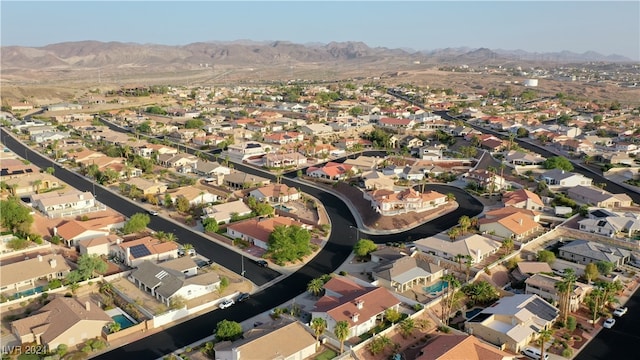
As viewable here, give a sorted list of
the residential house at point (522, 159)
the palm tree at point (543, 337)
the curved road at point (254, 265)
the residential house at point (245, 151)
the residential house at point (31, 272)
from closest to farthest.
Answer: the palm tree at point (543, 337) < the curved road at point (254, 265) < the residential house at point (31, 272) < the residential house at point (522, 159) < the residential house at point (245, 151)

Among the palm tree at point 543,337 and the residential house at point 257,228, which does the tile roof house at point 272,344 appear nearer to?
the palm tree at point 543,337

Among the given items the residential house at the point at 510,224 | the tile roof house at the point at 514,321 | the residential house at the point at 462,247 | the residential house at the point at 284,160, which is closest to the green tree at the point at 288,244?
the residential house at the point at 462,247

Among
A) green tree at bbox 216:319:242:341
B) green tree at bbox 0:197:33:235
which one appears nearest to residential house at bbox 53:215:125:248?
green tree at bbox 0:197:33:235

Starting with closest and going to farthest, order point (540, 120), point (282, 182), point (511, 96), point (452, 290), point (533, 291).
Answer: point (452, 290) → point (533, 291) → point (282, 182) → point (540, 120) → point (511, 96)

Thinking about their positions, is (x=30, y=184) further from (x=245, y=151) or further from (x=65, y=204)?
(x=245, y=151)

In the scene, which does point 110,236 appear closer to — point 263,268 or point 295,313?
point 263,268

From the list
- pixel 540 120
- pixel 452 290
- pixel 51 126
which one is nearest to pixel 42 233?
pixel 452 290
